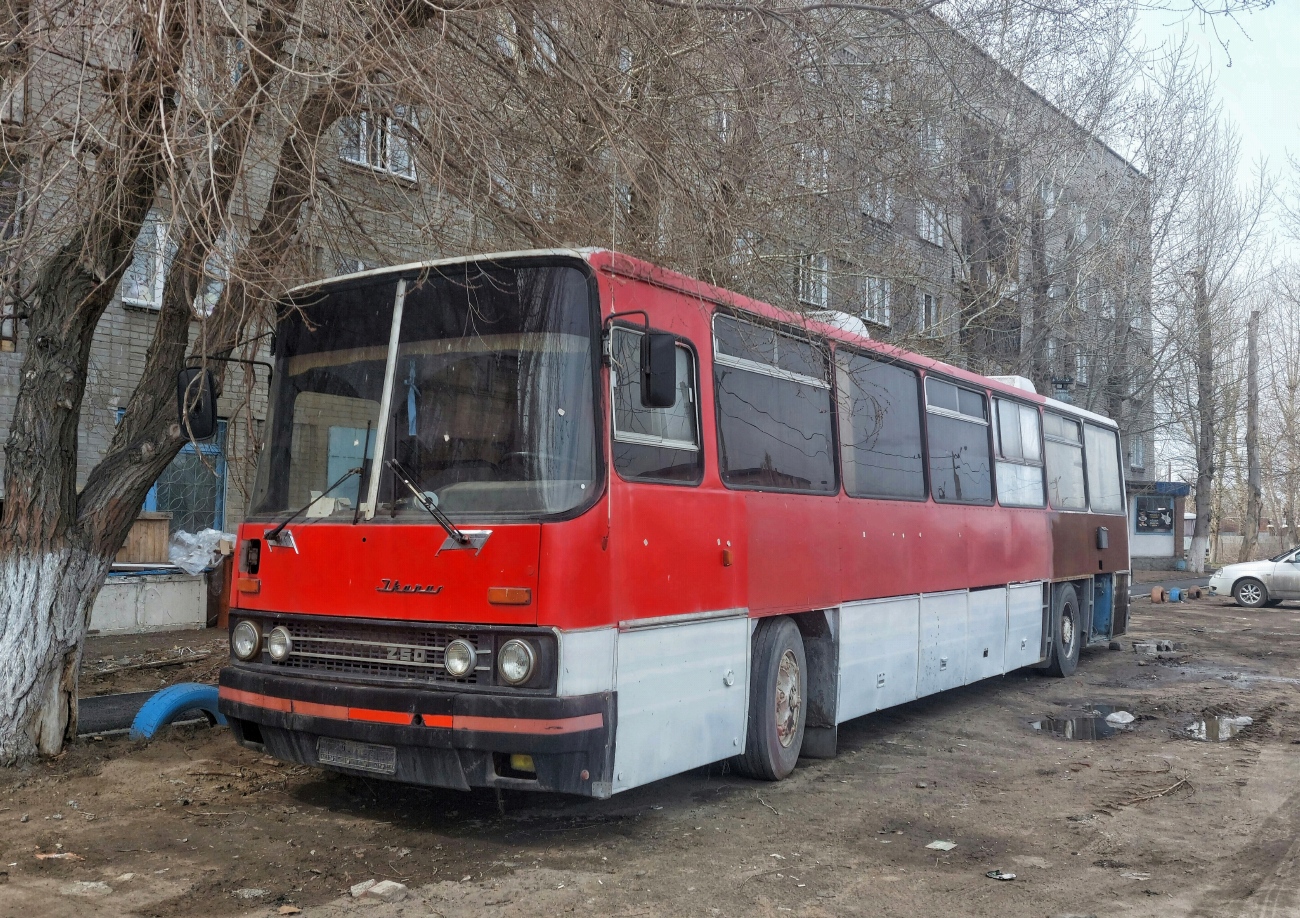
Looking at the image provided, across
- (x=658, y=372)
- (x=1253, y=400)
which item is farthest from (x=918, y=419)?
(x=1253, y=400)

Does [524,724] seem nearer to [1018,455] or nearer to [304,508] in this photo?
[304,508]

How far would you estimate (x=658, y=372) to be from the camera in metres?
5.93

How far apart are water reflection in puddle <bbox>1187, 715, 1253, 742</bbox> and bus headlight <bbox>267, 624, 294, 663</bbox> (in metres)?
7.14

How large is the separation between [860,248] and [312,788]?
1015cm

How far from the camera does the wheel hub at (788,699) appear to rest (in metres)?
7.70

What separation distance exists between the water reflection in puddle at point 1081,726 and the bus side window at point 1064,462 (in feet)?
9.91

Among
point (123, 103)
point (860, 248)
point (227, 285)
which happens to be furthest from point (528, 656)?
point (860, 248)

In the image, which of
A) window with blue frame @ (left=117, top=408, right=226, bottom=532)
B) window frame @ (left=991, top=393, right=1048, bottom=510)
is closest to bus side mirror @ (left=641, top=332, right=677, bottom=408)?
window frame @ (left=991, top=393, right=1048, bottom=510)

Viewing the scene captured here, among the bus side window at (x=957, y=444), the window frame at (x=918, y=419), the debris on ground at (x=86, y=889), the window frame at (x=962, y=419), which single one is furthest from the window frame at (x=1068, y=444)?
the debris on ground at (x=86, y=889)

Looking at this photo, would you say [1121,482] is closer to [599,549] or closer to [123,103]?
[599,549]

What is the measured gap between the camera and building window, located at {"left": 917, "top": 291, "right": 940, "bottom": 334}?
20.4 meters

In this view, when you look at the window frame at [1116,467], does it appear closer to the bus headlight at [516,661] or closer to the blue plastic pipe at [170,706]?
the blue plastic pipe at [170,706]

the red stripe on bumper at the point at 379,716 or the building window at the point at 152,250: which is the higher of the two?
the building window at the point at 152,250

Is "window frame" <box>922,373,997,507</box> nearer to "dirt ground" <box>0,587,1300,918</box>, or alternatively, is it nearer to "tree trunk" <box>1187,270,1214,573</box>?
"dirt ground" <box>0,587,1300,918</box>
